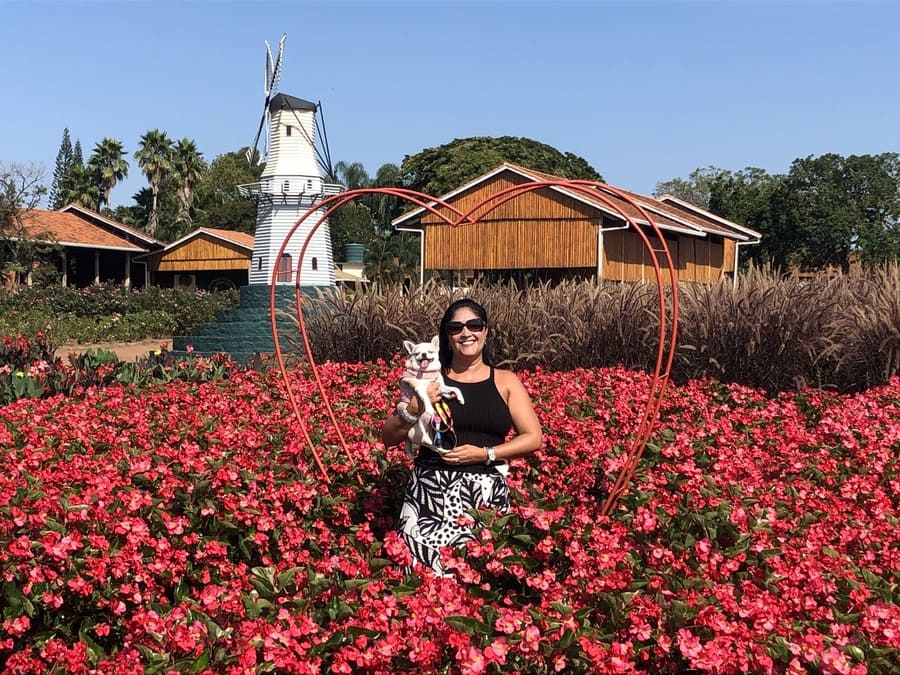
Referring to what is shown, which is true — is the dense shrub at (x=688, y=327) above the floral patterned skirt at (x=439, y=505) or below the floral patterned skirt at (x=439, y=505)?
above

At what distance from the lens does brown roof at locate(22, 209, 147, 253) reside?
1286 inches

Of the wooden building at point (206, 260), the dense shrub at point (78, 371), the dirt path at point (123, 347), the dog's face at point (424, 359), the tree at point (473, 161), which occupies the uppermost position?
the tree at point (473, 161)

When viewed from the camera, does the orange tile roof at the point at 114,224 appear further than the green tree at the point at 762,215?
No

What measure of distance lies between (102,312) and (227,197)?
33.8 metres

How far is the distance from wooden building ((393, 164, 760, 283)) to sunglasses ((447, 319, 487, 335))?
74.1ft

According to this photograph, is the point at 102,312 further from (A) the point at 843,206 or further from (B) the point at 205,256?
(A) the point at 843,206

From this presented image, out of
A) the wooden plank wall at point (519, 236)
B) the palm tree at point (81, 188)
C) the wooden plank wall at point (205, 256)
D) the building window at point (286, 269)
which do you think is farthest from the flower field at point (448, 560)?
the palm tree at point (81, 188)

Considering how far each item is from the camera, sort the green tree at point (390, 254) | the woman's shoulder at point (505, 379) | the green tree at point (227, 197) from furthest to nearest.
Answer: the green tree at point (227, 197), the green tree at point (390, 254), the woman's shoulder at point (505, 379)

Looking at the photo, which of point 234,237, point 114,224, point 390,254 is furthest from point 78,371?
point 390,254

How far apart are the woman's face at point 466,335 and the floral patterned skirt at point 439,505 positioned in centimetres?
59

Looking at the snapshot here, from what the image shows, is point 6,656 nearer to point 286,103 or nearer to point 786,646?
point 786,646

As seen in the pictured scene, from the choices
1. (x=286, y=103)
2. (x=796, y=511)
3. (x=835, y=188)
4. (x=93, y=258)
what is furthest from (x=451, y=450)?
(x=835, y=188)

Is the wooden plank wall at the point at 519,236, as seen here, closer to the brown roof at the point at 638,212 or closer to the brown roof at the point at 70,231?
the brown roof at the point at 638,212

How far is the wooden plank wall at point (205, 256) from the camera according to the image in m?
38.5
